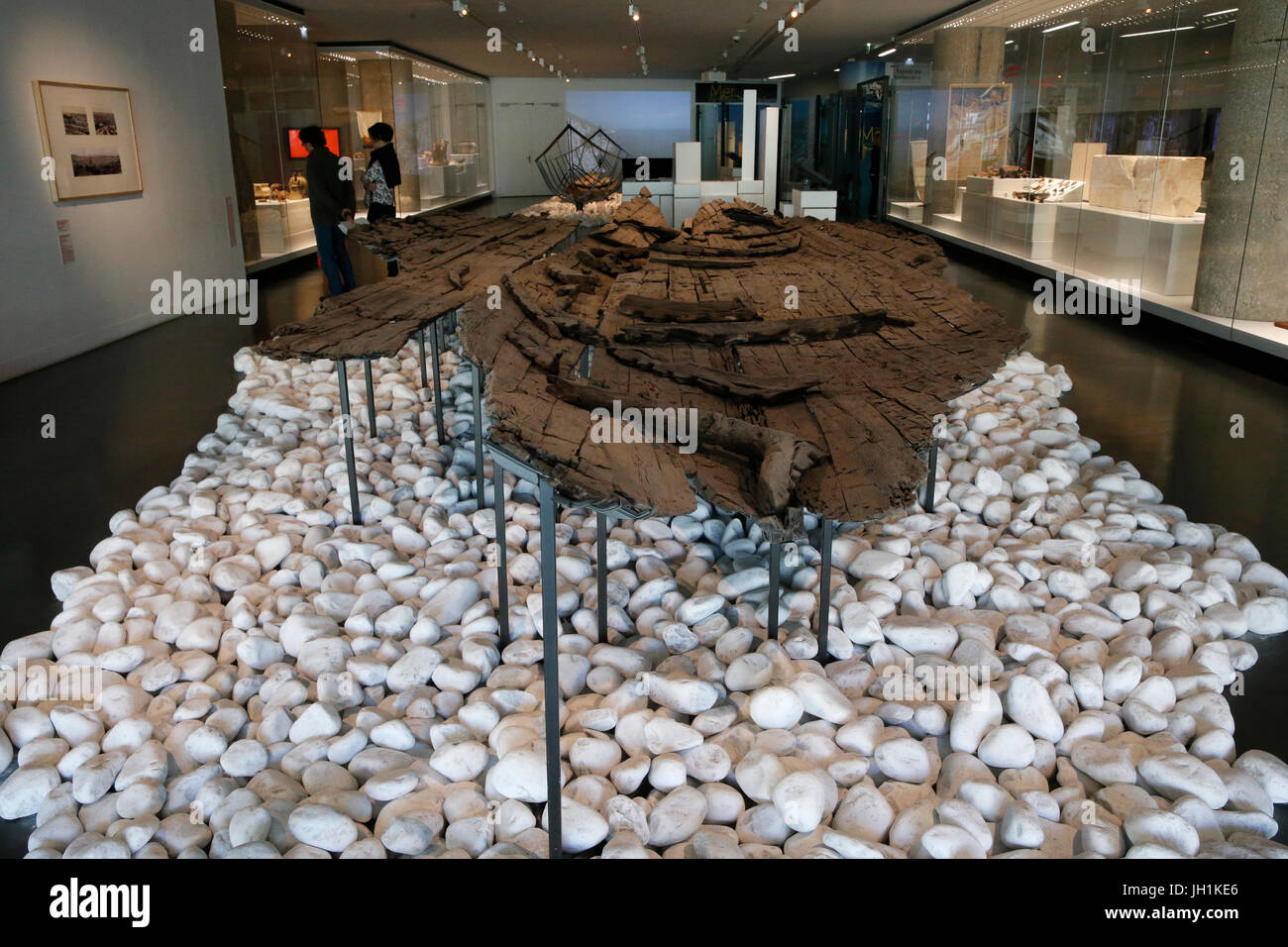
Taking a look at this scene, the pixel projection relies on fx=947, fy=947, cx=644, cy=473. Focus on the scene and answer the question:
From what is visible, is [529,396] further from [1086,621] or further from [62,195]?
[62,195]

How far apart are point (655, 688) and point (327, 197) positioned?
20.5 ft

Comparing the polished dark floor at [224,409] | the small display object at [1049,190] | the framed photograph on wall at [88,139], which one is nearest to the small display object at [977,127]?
the small display object at [1049,190]

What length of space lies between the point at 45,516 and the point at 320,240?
4.51 meters

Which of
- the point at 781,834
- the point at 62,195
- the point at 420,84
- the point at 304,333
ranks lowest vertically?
the point at 781,834

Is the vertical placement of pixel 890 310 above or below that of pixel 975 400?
above

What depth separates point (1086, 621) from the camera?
8.57 ft

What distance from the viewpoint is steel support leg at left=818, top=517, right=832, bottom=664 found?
2.29m

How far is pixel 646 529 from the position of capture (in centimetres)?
323

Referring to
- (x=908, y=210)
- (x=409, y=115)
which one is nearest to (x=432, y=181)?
(x=409, y=115)

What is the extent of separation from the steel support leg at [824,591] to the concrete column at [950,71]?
10322 mm

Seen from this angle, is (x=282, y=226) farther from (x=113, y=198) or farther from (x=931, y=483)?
(x=931, y=483)

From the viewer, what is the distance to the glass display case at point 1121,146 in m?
6.02

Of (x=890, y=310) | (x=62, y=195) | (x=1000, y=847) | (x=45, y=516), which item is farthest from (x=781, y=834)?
(x=62, y=195)

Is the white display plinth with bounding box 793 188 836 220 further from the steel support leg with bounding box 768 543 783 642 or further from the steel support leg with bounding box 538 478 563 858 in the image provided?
the steel support leg with bounding box 538 478 563 858
